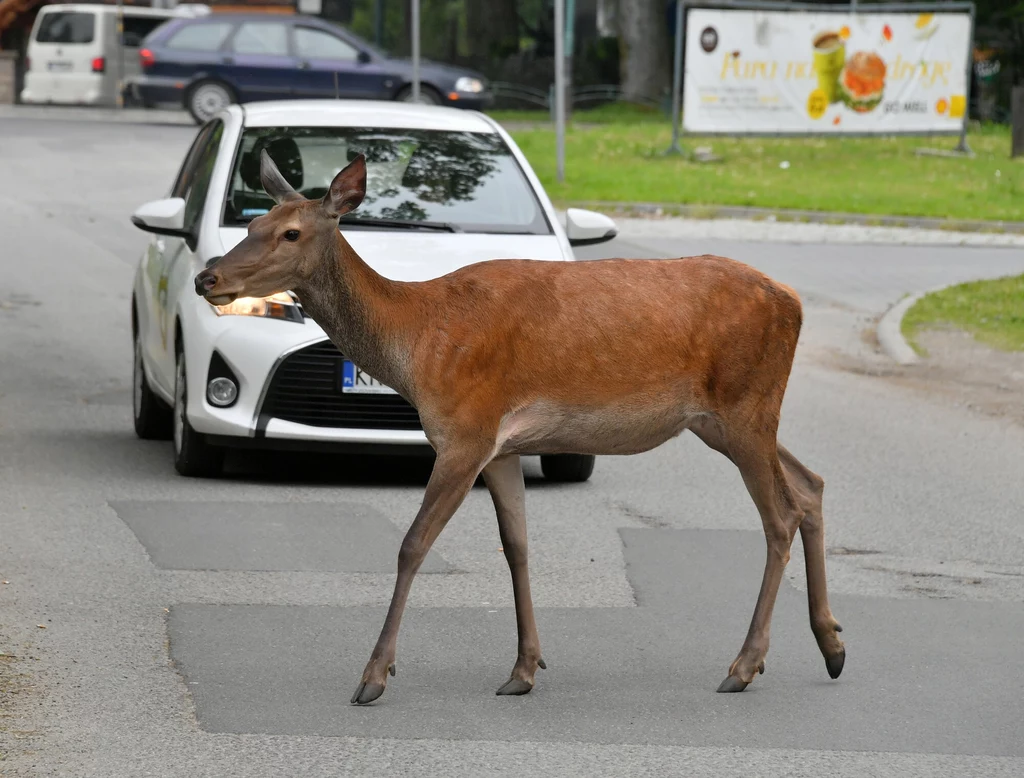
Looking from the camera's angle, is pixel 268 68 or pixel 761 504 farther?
pixel 268 68

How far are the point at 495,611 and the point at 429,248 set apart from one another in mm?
2794

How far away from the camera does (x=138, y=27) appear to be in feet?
129

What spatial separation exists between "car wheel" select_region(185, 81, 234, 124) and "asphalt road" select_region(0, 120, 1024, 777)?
2220 centimetres

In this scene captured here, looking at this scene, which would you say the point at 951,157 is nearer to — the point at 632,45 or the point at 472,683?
the point at 632,45

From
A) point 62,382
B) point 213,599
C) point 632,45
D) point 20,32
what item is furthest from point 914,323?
point 20,32

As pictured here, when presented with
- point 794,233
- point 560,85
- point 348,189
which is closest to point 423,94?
point 560,85

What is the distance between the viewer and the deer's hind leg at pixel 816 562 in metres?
6.34

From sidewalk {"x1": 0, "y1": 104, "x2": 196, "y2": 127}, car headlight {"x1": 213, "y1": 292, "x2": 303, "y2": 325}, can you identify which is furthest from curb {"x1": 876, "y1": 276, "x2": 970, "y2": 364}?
sidewalk {"x1": 0, "y1": 104, "x2": 196, "y2": 127}

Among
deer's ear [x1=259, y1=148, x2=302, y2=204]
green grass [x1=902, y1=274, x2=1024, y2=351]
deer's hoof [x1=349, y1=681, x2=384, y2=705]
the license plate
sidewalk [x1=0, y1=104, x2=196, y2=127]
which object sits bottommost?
sidewalk [x1=0, y1=104, x2=196, y2=127]

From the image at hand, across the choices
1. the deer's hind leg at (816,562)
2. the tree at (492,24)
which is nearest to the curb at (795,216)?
the deer's hind leg at (816,562)

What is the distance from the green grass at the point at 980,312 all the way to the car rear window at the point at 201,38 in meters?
19.3

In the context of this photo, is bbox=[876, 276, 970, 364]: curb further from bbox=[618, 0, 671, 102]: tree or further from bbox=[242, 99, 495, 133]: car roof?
bbox=[618, 0, 671, 102]: tree

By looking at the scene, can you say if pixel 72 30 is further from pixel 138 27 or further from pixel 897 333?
pixel 897 333

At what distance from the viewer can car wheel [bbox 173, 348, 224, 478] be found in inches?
369
